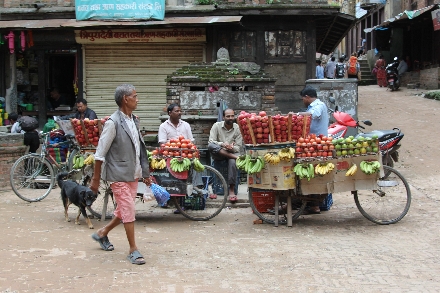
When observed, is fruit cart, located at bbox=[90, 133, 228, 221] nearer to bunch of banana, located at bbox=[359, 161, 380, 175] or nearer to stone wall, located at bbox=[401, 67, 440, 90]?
bunch of banana, located at bbox=[359, 161, 380, 175]

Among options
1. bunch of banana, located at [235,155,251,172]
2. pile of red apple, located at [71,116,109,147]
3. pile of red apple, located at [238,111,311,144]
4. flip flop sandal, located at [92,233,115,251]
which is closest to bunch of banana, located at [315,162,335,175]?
pile of red apple, located at [238,111,311,144]

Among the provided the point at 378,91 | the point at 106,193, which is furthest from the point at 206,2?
the point at 378,91

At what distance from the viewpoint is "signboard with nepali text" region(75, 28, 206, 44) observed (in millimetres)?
15375

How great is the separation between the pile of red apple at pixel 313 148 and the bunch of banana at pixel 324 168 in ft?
0.42

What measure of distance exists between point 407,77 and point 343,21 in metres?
12.7

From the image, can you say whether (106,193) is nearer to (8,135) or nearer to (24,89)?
(8,135)

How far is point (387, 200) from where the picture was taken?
868 centimetres

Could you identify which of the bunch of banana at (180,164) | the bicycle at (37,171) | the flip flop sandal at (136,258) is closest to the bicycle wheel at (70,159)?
the bicycle at (37,171)

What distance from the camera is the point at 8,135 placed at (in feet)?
37.9

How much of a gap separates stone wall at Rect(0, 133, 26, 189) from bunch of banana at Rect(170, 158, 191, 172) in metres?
4.22

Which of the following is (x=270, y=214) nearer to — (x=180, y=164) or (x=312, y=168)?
(x=312, y=168)

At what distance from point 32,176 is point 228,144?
11.8 feet

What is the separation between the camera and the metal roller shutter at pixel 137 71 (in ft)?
52.2

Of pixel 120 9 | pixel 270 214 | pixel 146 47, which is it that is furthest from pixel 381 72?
pixel 270 214
